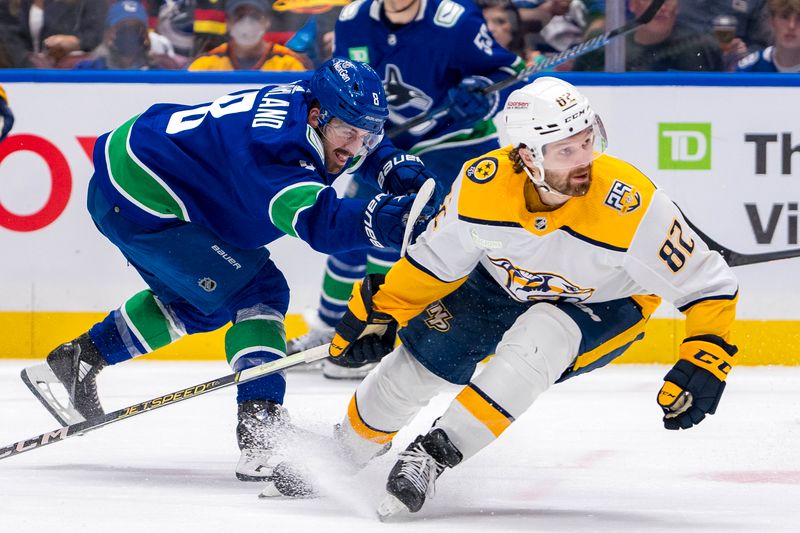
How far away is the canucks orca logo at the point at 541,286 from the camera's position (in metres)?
2.73

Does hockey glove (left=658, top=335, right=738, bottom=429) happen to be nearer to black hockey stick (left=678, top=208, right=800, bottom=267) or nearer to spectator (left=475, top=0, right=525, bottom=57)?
black hockey stick (left=678, top=208, right=800, bottom=267)

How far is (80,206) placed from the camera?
4941 mm

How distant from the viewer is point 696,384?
2539mm

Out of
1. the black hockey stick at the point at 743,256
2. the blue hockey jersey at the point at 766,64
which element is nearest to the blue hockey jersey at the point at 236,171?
the black hockey stick at the point at 743,256

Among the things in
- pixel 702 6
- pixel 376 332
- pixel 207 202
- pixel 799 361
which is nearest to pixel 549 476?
pixel 376 332

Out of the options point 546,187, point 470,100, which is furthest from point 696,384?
point 470,100

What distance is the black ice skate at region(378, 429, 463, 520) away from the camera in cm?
254

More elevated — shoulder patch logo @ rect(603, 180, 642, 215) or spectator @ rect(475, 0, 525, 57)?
shoulder patch logo @ rect(603, 180, 642, 215)

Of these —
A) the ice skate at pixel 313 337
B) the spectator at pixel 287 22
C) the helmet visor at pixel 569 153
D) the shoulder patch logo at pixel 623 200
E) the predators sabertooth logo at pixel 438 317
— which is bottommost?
the ice skate at pixel 313 337

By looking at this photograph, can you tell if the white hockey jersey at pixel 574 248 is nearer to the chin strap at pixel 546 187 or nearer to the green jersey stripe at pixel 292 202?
the chin strap at pixel 546 187

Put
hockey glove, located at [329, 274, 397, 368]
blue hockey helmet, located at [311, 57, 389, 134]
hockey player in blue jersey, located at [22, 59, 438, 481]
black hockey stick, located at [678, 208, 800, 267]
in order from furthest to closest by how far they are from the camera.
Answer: black hockey stick, located at [678, 208, 800, 267]
blue hockey helmet, located at [311, 57, 389, 134]
hockey player in blue jersey, located at [22, 59, 438, 481]
hockey glove, located at [329, 274, 397, 368]

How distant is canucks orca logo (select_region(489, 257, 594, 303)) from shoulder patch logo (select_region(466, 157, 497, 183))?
7.1 inches

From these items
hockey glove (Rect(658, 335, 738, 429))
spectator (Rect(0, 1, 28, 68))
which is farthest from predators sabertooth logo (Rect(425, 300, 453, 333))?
spectator (Rect(0, 1, 28, 68))

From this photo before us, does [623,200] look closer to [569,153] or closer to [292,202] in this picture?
[569,153]
